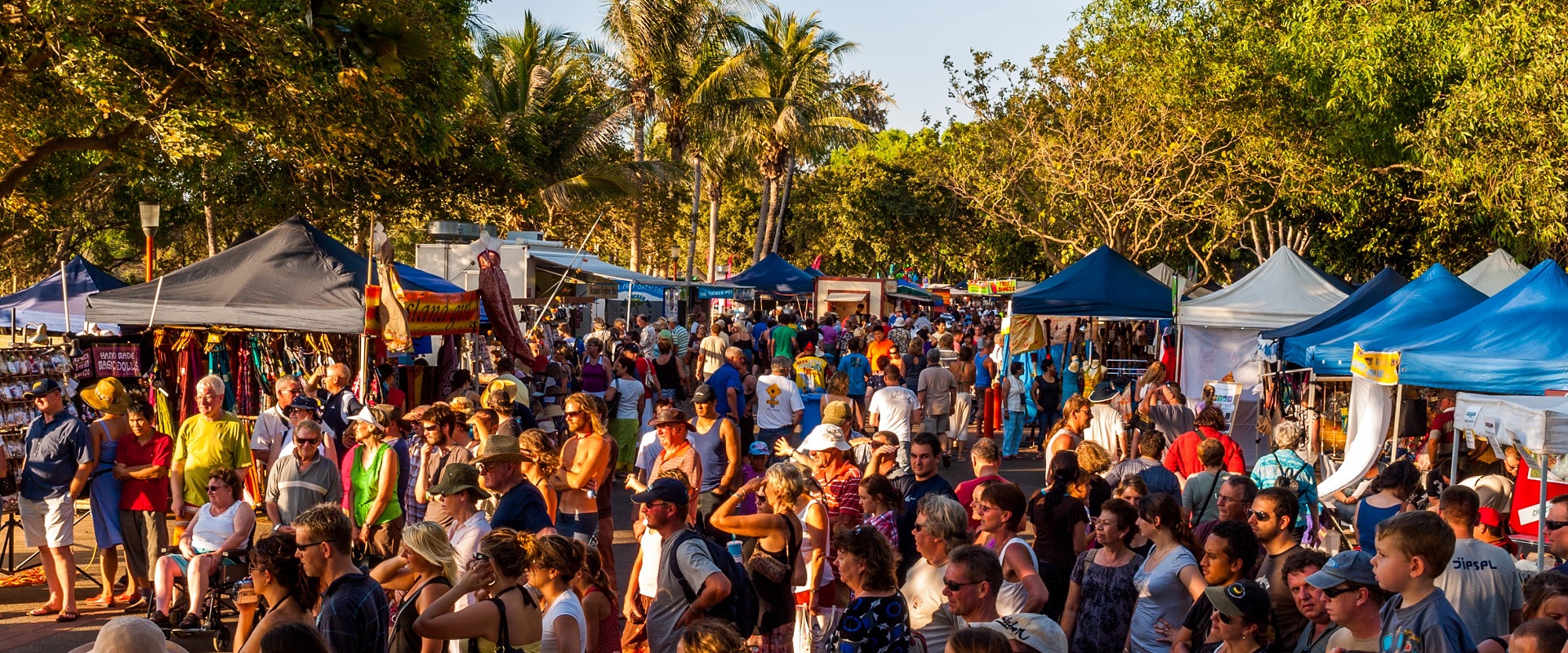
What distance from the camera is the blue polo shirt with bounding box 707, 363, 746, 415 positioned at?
11.8 m

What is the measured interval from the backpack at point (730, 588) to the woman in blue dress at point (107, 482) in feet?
15.7

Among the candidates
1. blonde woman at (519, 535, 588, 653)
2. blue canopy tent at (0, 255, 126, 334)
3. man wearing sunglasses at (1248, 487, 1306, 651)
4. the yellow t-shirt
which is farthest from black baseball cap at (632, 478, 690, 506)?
blue canopy tent at (0, 255, 126, 334)

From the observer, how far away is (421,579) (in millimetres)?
5098

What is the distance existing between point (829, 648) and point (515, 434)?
3521 millimetres

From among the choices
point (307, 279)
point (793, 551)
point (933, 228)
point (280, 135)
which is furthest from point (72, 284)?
point (933, 228)

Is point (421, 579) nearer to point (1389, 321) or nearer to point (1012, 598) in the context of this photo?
point (1012, 598)

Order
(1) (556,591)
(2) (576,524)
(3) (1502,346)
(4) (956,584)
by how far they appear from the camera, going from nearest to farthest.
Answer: (4) (956,584) → (1) (556,591) → (2) (576,524) → (3) (1502,346)

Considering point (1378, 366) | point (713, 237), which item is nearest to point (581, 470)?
point (1378, 366)

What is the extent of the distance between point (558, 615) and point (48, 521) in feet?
16.8

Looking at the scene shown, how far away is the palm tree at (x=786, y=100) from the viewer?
38656 millimetres

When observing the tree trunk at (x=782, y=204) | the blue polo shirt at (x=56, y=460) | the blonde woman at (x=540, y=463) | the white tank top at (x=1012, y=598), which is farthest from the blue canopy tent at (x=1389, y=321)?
the tree trunk at (x=782, y=204)

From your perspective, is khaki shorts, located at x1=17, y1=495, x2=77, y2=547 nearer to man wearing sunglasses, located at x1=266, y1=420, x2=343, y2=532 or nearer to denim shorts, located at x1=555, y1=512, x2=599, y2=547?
man wearing sunglasses, located at x1=266, y1=420, x2=343, y2=532

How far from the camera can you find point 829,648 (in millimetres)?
4770

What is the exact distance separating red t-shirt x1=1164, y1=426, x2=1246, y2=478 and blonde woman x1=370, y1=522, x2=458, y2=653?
5.39 meters
